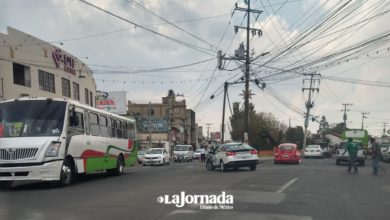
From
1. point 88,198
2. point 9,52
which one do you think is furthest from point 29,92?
point 88,198

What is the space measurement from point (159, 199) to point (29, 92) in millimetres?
29454

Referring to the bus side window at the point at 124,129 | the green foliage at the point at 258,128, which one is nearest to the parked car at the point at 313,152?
the green foliage at the point at 258,128

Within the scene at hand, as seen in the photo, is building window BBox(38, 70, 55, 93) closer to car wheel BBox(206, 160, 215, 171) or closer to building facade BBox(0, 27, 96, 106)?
building facade BBox(0, 27, 96, 106)

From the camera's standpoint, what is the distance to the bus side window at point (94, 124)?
813 inches

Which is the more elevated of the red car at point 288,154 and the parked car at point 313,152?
the red car at point 288,154

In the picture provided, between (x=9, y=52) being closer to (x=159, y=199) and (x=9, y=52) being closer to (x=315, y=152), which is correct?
(x=159, y=199)

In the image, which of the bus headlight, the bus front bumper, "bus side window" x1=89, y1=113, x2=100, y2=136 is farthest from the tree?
the bus front bumper

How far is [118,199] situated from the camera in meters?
13.6

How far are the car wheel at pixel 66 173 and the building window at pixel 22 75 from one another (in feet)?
74.0

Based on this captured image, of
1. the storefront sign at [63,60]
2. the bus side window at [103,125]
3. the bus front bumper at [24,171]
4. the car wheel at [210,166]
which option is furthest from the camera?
the storefront sign at [63,60]

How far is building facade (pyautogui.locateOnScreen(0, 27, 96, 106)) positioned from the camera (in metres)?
37.3

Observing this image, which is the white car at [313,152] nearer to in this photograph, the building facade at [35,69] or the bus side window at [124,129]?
the building facade at [35,69]

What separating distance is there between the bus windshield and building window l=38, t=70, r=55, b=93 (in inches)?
1002

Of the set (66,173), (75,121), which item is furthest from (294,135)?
(66,173)
